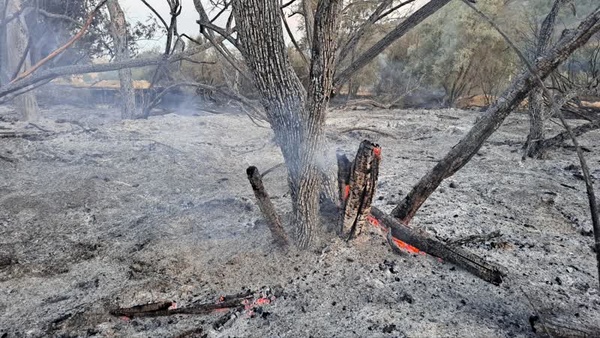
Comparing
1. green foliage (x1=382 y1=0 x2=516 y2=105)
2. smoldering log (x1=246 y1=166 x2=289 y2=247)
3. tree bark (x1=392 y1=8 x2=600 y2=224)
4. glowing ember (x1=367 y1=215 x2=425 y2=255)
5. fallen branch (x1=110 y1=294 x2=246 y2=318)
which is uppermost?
green foliage (x1=382 y1=0 x2=516 y2=105)

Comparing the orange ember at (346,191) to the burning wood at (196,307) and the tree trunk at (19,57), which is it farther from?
the tree trunk at (19,57)

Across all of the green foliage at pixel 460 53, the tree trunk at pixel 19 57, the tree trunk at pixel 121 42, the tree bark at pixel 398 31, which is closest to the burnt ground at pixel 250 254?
the tree bark at pixel 398 31

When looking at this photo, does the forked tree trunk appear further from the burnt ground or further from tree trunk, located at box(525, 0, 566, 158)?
tree trunk, located at box(525, 0, 566, 158)

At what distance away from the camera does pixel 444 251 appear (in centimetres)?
217

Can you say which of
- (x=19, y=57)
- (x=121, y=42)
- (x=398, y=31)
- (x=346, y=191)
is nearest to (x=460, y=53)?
(x=121, y=42)

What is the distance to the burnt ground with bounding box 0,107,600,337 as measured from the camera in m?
1.80

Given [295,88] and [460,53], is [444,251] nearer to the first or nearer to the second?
[295,88]

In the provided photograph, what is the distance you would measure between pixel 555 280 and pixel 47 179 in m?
4.75

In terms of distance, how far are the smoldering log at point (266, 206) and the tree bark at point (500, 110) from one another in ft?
2.73

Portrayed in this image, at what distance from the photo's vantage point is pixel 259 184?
6.83 feet

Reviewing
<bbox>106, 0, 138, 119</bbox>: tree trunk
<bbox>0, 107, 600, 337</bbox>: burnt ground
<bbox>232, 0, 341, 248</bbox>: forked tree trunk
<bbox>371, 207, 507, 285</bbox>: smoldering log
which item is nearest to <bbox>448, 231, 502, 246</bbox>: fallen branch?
<bbox>0, 107, 600, 337</bbox>: burnt ground

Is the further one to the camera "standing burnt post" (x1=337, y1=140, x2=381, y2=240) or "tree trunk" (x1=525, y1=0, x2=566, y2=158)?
"tree trunk" (x1=525, y1=0, x2=566, y2=158)

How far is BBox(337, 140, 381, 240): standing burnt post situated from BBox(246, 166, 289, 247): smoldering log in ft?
1.35

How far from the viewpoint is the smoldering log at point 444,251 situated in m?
1.98
